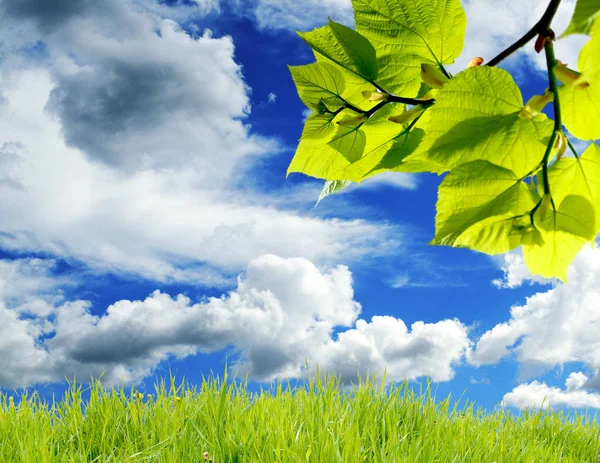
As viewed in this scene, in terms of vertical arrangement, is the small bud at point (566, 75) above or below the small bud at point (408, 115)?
below

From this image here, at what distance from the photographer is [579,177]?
18.5 inches

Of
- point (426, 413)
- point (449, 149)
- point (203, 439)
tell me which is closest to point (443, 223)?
point (449, 149)

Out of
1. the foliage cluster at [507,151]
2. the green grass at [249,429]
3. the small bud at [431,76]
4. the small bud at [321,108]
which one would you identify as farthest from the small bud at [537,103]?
the green grass at [249,429]

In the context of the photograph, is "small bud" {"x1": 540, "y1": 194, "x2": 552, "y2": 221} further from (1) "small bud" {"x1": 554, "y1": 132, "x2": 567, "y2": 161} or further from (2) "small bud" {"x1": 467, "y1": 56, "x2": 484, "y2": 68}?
(2) "small bud" {"x1": 467, "y1": 56, "x2": 484, "y2": 68}

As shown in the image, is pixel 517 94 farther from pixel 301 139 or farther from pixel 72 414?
pixel 72 414

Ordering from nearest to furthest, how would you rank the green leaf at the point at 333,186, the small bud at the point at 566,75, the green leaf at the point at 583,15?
the green leaf at the point at 583,15 → the small bud at the point at 566,75 → the green leaf at the point at 333,186

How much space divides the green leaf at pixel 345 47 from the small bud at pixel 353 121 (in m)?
0.04

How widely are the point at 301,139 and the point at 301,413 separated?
2.73 metres

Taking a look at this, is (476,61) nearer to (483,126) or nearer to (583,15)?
(483,126)

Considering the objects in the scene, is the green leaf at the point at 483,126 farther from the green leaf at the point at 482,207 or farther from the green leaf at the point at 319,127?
→ the green leaf at the point at 319,127

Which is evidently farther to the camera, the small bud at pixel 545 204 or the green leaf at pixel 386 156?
the green leaf at pixel 386 156

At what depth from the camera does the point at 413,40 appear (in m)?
0.56

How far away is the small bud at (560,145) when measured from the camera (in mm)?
466

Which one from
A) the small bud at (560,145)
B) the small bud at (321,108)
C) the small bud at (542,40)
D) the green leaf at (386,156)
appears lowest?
the small bud at (560,145)
